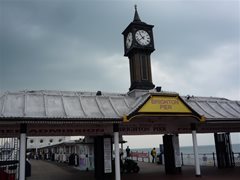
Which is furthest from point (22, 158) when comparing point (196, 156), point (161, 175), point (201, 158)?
point (201, 158)

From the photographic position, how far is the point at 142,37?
20016mm

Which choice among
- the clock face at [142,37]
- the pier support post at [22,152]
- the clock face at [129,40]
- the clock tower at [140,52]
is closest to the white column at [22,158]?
the pier support post at [22,152]

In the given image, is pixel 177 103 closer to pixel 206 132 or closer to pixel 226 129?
pixel 206 132

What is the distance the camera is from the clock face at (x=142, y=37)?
19.8 meters

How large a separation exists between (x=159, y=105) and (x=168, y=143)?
200 inches

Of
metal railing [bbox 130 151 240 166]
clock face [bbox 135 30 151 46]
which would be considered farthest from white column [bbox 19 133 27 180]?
metal railing [bbox 130 151 240 166]

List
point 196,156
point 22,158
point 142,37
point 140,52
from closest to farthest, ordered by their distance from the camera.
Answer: point 22,158, point 196,156, point 140,52, point 142,37

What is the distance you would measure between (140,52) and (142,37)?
45.1 inches

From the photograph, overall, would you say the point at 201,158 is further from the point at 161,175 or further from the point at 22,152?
the point at 22,152

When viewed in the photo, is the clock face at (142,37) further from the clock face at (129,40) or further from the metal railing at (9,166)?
the metal railing at (9,166)

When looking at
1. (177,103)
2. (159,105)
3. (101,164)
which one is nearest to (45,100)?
(101,164)

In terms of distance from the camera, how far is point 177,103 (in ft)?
49.3

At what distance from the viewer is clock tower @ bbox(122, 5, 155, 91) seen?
19.4 meters

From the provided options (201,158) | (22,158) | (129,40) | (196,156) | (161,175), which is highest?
(129,40)
